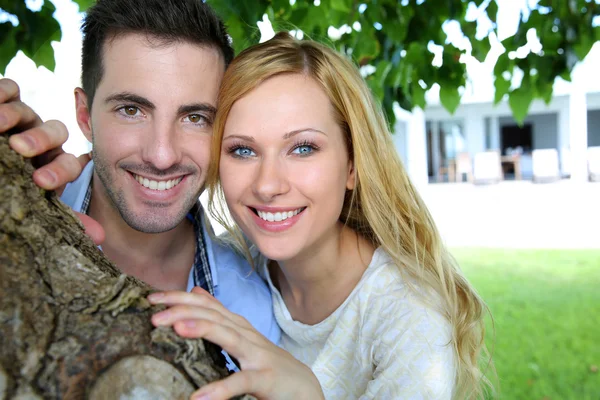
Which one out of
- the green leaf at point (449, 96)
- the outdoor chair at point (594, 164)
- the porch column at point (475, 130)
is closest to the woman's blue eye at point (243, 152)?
the green leaf at point (449, 96)

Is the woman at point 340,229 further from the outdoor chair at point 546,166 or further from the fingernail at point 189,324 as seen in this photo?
the outdoor chair at point 546,166

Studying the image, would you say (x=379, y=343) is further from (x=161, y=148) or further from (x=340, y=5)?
(x=340, y=5)

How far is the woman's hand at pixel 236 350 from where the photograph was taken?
883mm

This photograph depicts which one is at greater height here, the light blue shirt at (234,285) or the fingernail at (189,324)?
the fingernail at (189,324)

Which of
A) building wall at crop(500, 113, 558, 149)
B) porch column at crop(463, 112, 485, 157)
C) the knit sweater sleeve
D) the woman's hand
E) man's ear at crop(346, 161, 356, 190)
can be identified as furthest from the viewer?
building wall at crop(500, 113, 558, 149)

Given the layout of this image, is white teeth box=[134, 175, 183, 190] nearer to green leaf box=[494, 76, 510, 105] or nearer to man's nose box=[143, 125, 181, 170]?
man's nose box=[143, 125, 181, 170]

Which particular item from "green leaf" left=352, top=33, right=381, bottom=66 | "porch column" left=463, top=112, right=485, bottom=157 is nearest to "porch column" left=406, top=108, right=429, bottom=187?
"porch column" left=463, top=112, right=485, bottom=157

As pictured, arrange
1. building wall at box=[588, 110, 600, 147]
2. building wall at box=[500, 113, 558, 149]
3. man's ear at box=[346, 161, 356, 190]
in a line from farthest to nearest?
1. building wall at box=[500, 113, 558, 149]
2. building wall at box=[588, 110, 600, 147]
3. man's ear at box=[346, 161, 356, 190]

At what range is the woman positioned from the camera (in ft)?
5.89

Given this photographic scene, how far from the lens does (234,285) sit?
87.7 inches

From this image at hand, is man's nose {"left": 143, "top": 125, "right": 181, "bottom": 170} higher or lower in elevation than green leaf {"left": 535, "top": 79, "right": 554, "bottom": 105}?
lower

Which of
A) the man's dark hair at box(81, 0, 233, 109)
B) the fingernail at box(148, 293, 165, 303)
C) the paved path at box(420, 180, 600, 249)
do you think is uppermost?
the man's dark hair at box(81, 0, 233, 109)

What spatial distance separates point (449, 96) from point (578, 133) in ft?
61.3

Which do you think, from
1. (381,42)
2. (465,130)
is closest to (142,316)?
(381,42)
